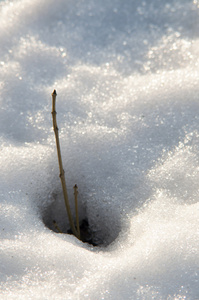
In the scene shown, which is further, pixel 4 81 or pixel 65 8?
pixel 65 8

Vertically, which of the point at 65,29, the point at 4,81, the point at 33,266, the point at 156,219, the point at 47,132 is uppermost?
the point at 65,29

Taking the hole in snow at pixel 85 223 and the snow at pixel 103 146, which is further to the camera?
the hole in snow at pixel 85 223

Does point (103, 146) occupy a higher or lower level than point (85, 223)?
higher

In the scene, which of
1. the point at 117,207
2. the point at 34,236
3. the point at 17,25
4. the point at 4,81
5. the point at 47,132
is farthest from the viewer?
the point at 17,25

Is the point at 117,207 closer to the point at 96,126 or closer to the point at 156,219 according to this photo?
the point at 156,219

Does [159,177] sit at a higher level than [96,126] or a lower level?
lower

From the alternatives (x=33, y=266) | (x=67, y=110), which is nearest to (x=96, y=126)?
(x=67, y=110)

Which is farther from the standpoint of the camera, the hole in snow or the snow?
the hole in snow

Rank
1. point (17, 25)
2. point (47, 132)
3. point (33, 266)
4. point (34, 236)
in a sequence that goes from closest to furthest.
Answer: point (33, 266) → point (34, 236) → point (47, 132) → point (17, 25)
